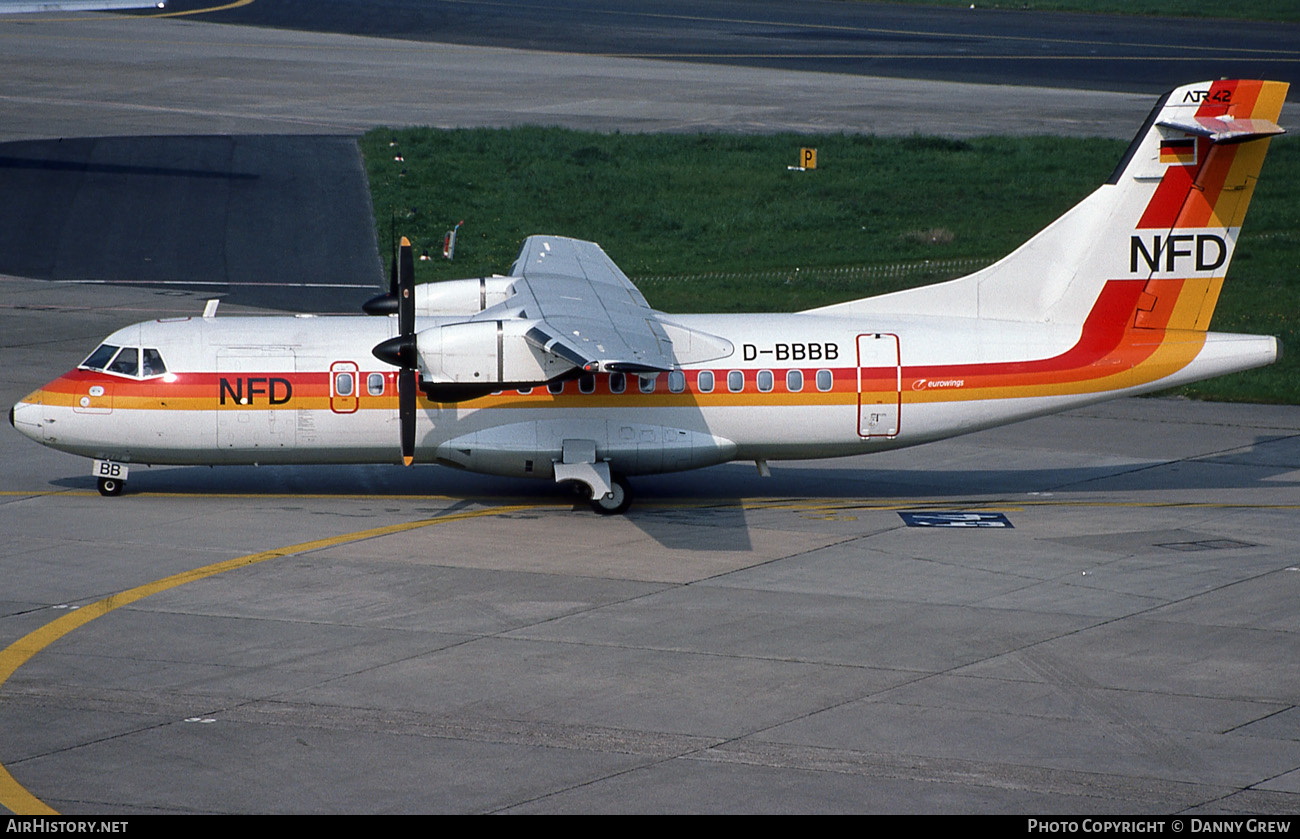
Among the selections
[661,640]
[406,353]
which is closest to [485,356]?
[406,353]

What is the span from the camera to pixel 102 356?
83.0 ft

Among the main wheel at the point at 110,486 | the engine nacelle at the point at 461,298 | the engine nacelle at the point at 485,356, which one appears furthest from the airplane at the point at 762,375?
the engine nacelle at the point at 485,356

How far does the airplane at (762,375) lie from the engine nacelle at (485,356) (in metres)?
2.73

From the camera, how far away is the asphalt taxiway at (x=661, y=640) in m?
14.6

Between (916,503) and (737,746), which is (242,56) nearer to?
(916,503)

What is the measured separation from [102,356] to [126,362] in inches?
20.9

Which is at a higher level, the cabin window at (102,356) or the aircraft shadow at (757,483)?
the cabin window at (102,356)

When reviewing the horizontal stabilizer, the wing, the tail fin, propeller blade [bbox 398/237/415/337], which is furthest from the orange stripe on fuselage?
propeller blade [bbox 398/237/415/337]

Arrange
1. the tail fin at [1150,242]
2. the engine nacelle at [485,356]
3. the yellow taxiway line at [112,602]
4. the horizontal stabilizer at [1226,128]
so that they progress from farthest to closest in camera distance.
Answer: the tail fin at [1150,242] < the horizontal stabilizer at [1226,128] < the engine nacelle at [485,356] < the yellow taxiway line at [112,602]

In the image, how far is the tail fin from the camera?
24719 millimetres

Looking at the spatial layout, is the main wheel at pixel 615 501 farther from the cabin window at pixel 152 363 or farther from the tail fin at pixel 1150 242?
the cabin window at pixel 152 363

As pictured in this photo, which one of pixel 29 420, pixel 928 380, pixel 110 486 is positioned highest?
pixel 928 380

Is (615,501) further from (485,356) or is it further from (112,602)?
(112,602)

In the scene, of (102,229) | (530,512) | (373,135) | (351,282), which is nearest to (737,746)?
(530,512)
